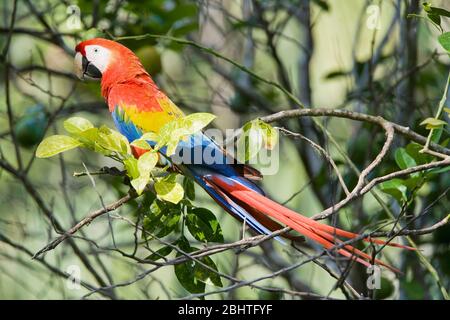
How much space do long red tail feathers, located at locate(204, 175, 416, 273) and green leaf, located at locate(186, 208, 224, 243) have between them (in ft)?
0.34

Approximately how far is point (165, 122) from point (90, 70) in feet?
1.21

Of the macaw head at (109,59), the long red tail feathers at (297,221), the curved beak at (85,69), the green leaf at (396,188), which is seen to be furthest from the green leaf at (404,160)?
the curved beak at (85,69)

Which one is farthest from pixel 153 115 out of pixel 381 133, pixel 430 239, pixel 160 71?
pixel 430 239

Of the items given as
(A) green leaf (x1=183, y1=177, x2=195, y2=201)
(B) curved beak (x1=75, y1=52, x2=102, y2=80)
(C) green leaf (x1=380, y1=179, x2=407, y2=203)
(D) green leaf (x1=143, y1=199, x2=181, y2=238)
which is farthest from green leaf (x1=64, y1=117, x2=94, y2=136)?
(B) curved beak (x1=75, y1=52, x2=102, y2=80)

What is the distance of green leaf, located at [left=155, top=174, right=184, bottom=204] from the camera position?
4.40 feet

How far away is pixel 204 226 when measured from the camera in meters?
1.56

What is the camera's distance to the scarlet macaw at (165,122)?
58.0 inches

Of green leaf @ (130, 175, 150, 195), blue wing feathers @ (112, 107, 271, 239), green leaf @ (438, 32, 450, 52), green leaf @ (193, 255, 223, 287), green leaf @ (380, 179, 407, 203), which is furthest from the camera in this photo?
blue wing feathers @ (112, 107, 271, 239)

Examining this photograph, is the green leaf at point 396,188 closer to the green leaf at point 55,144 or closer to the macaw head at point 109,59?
the green leaf at point 55,144

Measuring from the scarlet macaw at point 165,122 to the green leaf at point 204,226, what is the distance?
0.25 ft

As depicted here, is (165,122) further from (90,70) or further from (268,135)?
(268,135)

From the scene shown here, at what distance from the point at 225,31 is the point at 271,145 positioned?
1.47m

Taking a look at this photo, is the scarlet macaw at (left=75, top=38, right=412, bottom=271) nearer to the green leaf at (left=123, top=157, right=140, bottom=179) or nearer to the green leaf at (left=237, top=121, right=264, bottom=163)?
the green leaf at (left=237, top=121, right=264, bottom=163)

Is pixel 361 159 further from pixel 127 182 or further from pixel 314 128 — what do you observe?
pixel 127 182
